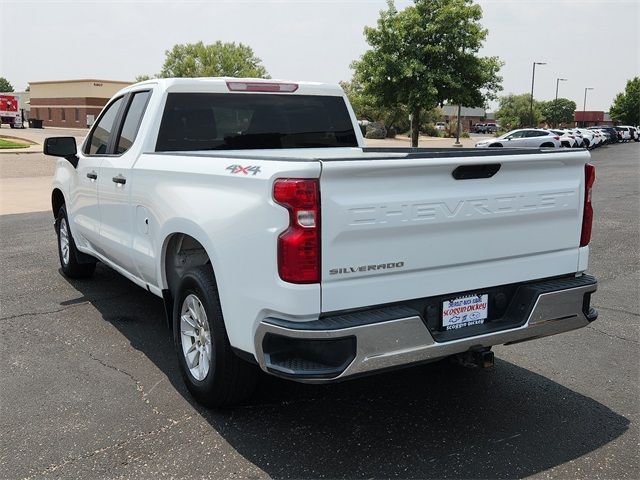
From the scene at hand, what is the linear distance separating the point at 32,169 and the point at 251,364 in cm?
2152

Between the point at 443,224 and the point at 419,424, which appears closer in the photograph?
the point at 443,224

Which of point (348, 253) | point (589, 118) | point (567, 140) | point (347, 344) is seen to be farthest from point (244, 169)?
point (589, 118)

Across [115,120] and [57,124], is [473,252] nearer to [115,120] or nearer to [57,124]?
[115,120]

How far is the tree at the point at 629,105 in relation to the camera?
97750 mm

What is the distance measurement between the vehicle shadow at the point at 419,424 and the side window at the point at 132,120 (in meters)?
1.74

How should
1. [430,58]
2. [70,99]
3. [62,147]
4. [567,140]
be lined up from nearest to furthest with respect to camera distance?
[62,147]
[430,58]
[567,140]
[70,99]

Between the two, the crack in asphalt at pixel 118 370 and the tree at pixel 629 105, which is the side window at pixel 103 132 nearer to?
the crack in asphalt at pixel 118 370

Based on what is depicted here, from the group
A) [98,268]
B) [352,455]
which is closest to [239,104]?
[352,455]

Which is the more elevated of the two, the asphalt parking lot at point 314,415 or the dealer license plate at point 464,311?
the dealer license plate at point 464,311

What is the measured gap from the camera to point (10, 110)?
64.0m

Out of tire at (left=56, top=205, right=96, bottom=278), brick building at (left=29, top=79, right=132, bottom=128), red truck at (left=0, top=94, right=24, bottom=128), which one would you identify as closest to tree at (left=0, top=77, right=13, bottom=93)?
brick building at (left=29, top=79, right=132, bottom=128)

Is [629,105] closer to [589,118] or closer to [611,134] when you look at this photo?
[589,118]

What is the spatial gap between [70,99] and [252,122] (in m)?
84.6

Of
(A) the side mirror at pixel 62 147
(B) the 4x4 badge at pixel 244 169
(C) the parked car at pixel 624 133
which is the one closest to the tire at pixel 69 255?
(A) the side mirror at pixel 62 147
